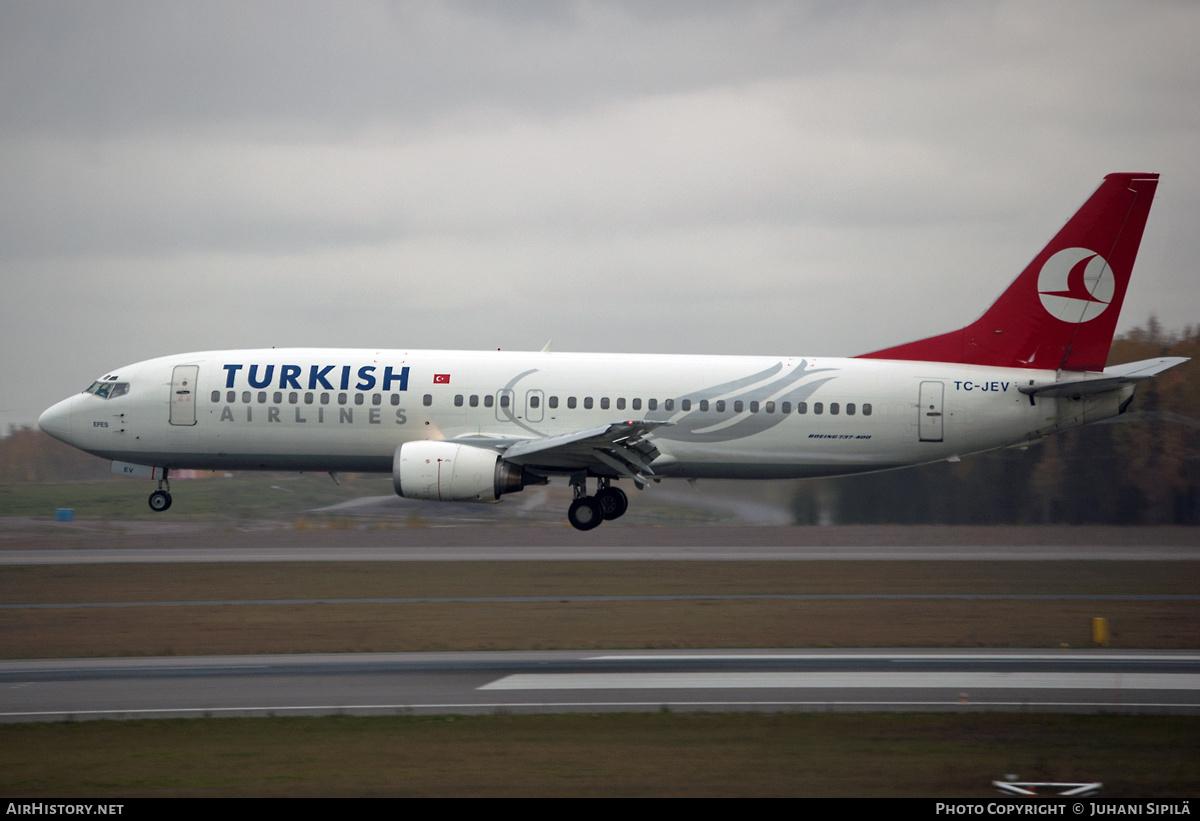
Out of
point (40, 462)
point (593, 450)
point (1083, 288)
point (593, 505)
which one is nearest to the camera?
point (593, 450)

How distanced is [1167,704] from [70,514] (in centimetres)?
3811

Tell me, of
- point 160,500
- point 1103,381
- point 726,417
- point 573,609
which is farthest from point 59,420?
point 1103,381

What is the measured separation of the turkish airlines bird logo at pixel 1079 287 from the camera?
1266 inches

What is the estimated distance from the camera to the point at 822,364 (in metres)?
32.7

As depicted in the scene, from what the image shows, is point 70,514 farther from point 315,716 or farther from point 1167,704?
point 1167,704

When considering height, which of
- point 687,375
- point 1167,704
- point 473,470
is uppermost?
point 687,375

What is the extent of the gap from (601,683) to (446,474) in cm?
1339

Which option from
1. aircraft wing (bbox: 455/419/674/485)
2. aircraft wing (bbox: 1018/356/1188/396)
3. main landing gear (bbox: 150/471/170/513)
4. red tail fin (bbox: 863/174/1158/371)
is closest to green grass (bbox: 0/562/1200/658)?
main landing gear (bbox: 150/471/170/513)

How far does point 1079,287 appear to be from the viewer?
32188 millimetres

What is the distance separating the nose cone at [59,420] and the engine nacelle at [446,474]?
10.4 metres

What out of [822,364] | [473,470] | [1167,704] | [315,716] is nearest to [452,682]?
[315,716]

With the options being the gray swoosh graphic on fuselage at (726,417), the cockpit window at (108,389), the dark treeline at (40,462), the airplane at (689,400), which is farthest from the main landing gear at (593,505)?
the dark treeline at (40,462)

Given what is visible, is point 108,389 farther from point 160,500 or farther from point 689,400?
point 689,400

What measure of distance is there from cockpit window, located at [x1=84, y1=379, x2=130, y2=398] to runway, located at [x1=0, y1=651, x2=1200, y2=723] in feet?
48.1
